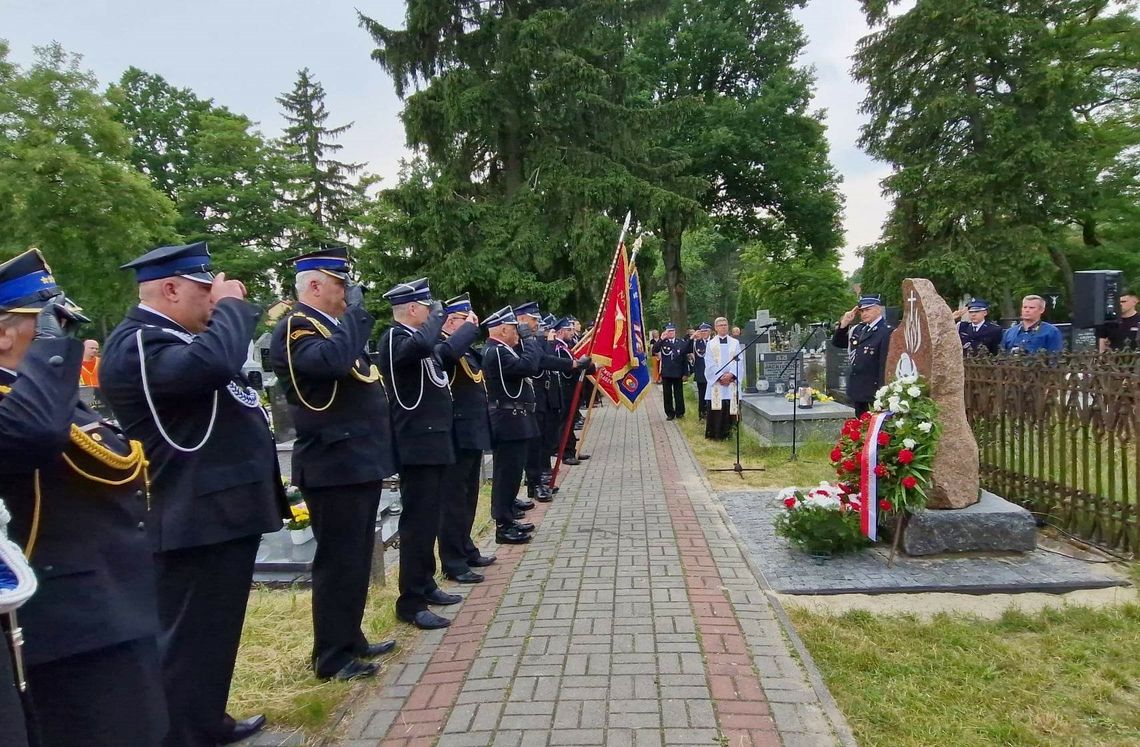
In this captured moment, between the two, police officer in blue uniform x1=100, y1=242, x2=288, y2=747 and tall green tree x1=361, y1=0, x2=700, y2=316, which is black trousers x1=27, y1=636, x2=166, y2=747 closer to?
police officer in blue uniform x1=100, y1=242, x2=288, y2=747

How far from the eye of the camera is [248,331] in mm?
2617

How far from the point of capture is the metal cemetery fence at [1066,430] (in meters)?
4.98

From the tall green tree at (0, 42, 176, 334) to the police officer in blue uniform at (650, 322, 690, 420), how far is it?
16.1 m

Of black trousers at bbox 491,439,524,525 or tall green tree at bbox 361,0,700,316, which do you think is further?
tall green tree at bbox 361,0,700,316

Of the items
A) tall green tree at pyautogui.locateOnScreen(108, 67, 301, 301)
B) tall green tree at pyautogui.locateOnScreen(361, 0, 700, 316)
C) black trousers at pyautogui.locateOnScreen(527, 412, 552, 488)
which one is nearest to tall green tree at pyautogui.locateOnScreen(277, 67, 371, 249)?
tall green tree at pyautogui.locateOnScreen(108, 67, 301, 301)

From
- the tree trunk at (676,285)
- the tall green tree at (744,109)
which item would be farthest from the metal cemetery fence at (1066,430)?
the tall green tree at (744,109)

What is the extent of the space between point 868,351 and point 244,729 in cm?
718

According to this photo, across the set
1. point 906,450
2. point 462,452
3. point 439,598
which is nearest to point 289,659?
point 439,598

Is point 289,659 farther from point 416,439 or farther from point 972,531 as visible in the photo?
point 972,531

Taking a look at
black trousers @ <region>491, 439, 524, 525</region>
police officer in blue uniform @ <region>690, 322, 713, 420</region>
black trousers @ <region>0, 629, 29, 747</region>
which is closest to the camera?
black trousers @ <region>0, 629, 29, 747</region>

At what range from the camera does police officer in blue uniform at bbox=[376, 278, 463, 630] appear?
4.41 metres

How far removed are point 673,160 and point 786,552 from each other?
19.3 meters

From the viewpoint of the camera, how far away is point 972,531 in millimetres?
5188

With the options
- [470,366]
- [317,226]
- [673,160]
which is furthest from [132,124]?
[470,366]
